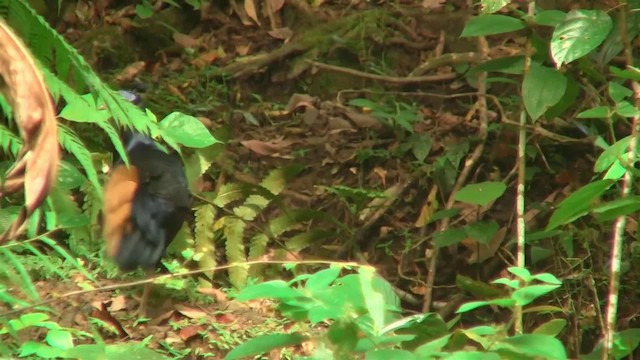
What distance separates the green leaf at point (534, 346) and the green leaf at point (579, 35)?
47.0 inches

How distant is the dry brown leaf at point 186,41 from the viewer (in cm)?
525

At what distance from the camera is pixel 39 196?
91cm

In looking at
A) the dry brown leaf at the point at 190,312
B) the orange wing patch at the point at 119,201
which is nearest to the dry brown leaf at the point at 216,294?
the dry brown leaf at the point at 190,312

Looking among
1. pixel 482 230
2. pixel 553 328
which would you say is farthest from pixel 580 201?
pixel 482 230

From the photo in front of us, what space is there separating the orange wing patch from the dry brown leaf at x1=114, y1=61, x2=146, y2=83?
4.64ft

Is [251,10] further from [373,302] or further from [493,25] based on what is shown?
[373,302]

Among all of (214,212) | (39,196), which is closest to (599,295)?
(214,212)

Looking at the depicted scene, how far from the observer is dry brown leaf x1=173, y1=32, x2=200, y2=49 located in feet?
17.2

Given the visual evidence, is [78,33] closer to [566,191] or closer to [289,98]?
[289,98]

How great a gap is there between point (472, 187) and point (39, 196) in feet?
8.53

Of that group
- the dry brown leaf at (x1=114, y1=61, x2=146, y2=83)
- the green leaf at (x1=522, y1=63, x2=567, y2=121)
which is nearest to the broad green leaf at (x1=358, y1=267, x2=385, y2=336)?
the green leaf at (x1=522, y1=63, x2=567, y2=121)

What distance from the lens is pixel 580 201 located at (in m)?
1.92

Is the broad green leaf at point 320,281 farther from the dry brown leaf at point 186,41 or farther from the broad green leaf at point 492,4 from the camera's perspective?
the dry brown leaf at point 186,41

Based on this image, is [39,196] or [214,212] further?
[214,212]
